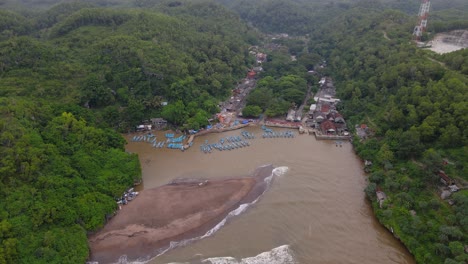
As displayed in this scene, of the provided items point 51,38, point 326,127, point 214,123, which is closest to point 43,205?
point 214,123

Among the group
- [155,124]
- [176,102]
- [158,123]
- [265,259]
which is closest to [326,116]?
[176,102]

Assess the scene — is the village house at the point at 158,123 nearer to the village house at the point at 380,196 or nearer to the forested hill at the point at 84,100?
the forested hill at the point at 84,100

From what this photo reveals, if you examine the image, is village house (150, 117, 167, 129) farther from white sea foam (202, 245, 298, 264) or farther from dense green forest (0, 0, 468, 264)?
white sea foam (202, 245, 298, 264)

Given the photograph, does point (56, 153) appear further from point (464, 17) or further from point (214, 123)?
point (464, 17)

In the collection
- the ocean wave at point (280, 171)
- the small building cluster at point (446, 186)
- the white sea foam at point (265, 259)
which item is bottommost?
the white sea foam at point (265, 259)

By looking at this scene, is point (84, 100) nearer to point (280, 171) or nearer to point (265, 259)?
point (280, 171)

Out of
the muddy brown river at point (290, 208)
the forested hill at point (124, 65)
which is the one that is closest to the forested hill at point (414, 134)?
the muddy brown river at point (290, 208)

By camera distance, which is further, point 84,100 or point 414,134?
point 84,100
